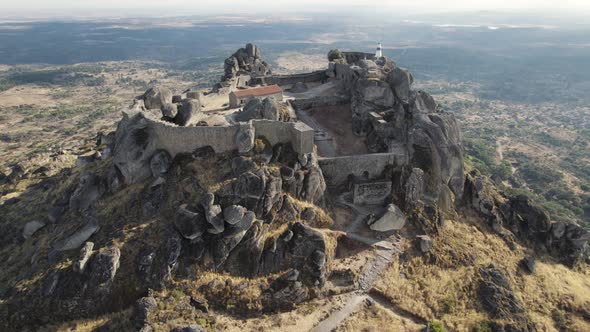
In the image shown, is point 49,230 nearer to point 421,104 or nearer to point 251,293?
point 251,293

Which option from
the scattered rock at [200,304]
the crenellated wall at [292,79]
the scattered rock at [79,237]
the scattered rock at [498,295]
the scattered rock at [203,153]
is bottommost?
the scattered rock at [498,295]

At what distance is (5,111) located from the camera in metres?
165

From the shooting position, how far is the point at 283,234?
29.3 metres

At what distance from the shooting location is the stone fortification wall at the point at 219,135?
31.4 meters

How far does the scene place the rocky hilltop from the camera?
25844 mm

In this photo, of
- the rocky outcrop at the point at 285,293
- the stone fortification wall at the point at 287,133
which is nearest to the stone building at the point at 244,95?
the stone fortification wall at the point at 287,133

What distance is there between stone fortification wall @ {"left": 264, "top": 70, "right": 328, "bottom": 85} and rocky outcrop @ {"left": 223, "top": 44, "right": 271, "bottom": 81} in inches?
219

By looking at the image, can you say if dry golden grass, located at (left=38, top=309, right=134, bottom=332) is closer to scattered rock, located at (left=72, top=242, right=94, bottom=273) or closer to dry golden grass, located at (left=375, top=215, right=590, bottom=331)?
scattered rock, located at (left=72, top=242, right=94, bottom=273)

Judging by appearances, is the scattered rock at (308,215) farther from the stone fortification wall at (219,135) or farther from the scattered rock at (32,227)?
the scattered rock at (32,227)

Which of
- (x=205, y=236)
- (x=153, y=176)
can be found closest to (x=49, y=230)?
(x=153, y=176)

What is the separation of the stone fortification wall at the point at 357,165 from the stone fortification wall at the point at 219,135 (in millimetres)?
3139

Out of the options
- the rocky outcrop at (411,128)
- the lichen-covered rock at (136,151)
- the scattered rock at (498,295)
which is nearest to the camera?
the scattered rock at (498,295)

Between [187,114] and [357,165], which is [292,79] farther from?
[357,165]

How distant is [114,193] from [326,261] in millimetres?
18660
